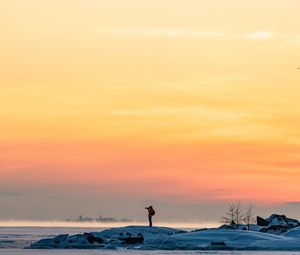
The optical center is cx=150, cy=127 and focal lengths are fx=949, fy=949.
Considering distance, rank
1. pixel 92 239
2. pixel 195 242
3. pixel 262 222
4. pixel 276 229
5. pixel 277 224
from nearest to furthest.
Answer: pixel 195 242 → pixel 92 239 → pixel 276 229 → pixel 277 224 → pixel 262 222

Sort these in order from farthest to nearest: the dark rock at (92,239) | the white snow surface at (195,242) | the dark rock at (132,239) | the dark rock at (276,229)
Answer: the dark rock at (276,229) < the dark rock at (132,239) < the dark rock at (92,239) < the white snow surface at (195,242)

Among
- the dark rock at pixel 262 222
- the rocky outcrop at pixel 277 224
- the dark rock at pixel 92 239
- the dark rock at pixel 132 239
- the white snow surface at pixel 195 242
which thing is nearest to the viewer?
the white snow surface at pixel 195 242

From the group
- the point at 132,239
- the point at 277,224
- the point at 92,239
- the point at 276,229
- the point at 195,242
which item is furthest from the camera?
the point at 277,224

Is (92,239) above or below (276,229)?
below

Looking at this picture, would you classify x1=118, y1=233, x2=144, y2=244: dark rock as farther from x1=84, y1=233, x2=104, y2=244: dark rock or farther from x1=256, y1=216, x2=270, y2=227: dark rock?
x1=256, y1=216, x2=270, y2=227: dark rock

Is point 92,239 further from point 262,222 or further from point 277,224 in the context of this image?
point 262,222

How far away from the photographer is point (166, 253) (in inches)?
3108

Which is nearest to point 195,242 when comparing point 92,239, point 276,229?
Result: point 92,239

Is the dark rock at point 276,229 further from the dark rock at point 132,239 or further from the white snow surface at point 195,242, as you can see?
the dark rock at point 132,239

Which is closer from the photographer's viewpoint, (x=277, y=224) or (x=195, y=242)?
(x=195, y=242)

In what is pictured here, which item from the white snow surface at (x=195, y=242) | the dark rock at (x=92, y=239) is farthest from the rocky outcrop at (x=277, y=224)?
the dark rock at (x=92, y=239)

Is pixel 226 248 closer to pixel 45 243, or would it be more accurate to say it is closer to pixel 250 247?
pixel 250 247

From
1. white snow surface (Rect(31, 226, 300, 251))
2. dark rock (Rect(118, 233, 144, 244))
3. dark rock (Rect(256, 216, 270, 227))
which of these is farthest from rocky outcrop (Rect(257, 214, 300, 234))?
dark rock (Rect(118, 233, 144, 244))

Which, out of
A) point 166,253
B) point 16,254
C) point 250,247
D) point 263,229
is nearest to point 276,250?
point 250,247
